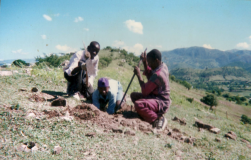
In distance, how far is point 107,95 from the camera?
144 inches

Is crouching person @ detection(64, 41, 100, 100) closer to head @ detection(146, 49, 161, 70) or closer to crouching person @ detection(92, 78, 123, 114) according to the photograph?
crouching person @ detection(92, 78, 123, 114)

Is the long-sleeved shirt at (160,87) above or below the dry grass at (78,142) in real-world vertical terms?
above

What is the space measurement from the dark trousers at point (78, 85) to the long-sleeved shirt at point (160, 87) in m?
1.66

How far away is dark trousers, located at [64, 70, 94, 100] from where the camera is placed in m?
3.99

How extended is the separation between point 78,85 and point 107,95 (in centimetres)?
90

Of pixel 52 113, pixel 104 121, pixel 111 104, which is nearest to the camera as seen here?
pixel 52 113

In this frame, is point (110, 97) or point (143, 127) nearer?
point (143, 127)

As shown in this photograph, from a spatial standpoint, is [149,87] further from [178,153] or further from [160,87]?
[178,153]

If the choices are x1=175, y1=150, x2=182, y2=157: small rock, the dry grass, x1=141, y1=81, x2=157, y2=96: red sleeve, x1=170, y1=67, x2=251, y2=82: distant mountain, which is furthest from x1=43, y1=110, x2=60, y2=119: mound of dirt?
x1=170, y1=67, x2=251, y2=82: distant mountain

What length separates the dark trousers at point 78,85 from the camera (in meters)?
3.99

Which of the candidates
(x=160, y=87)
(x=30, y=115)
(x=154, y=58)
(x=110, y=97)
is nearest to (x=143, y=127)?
(x=160, y=87)

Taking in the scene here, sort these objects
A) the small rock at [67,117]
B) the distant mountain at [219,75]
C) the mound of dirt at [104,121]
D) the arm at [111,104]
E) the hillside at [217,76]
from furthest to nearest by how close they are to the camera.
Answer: the distant mountain at [219,75]
the hillside at [217,76]
the arm at [111,104]
the mound of dirt at [104,121]
the small rock at [67,117]

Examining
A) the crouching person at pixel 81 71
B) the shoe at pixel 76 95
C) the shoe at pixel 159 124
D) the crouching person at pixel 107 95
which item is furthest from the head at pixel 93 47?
the shoe at pixel 159 124

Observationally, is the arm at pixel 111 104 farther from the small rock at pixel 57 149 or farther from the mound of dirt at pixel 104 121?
the small rock at pixel 57 149
